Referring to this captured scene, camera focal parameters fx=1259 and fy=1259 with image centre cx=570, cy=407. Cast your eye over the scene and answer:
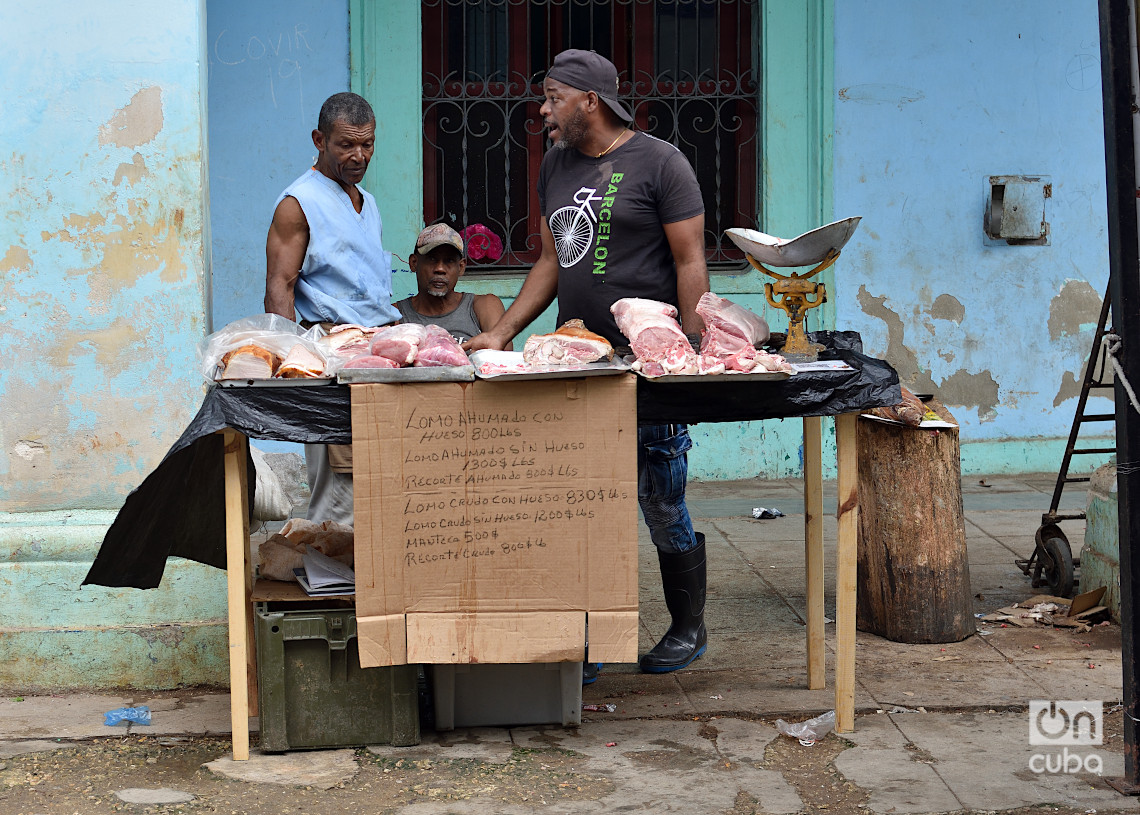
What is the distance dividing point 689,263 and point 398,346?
3.57ft

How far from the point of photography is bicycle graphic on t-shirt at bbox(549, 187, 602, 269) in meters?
4.10

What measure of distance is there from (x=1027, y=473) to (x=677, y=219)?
4354 millimetres

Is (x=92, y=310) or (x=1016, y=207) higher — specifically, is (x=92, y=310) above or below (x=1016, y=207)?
below

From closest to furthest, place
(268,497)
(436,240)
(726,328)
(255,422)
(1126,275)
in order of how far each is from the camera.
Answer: (1126,275) → (255,422) → (726,328) → (268,497) → (436,240)

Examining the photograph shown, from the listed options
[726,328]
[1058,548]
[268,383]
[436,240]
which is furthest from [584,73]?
[1058,548]

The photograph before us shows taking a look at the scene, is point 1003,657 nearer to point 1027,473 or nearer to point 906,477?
point 906,477

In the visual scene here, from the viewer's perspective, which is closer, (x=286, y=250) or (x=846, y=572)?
(x=846, y=572)

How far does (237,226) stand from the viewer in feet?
22.5

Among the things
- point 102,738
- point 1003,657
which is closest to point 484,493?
point 102,738

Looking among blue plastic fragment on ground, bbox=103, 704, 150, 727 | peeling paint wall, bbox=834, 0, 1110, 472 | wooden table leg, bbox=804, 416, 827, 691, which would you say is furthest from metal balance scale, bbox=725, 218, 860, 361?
peeling paint wall, bbox=834, 0, 1110, 472

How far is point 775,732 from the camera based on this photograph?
378 cm

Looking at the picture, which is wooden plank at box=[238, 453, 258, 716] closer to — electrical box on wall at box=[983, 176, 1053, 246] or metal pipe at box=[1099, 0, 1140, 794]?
metal pipe at box=[1099, 0, 1140, 794]

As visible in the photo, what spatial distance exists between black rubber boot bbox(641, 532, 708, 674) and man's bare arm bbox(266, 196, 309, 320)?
155cm

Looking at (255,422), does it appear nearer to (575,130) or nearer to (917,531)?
(575,130)
